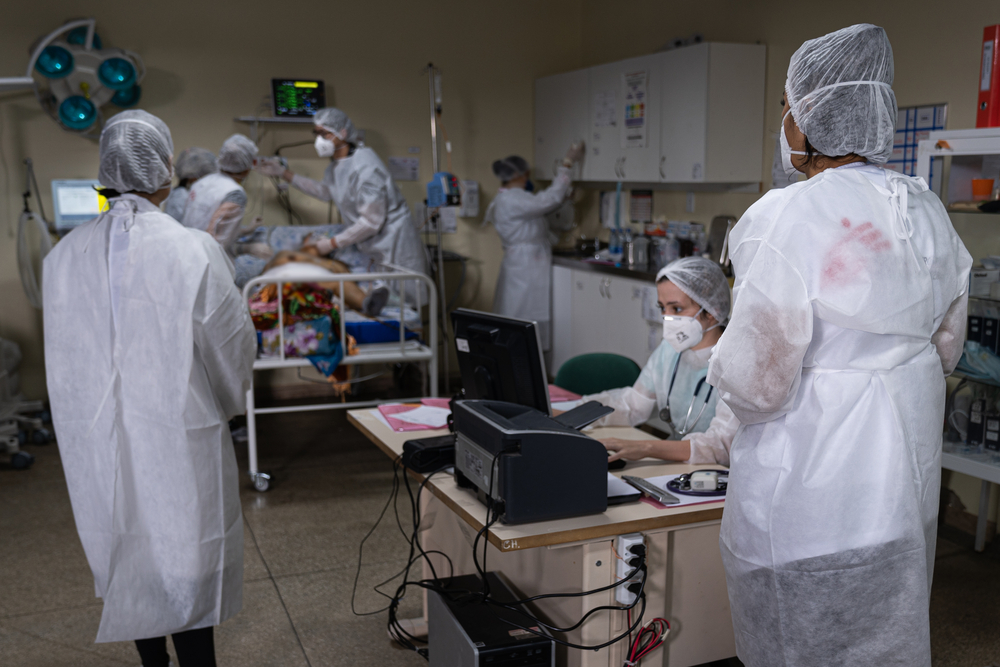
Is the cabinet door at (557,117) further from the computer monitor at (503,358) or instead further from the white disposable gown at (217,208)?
the computer monitor at (503,358)

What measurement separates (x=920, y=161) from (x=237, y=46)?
13.2 ft

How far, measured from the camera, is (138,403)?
1944 mm

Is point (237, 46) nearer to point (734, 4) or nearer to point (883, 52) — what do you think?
point (734, 4)

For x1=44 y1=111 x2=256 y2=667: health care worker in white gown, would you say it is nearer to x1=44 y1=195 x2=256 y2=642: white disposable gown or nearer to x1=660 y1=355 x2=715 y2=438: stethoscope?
x1=44 y1=195 x2=256 y2=642: white disposable gown

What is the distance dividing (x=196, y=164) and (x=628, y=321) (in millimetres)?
2459

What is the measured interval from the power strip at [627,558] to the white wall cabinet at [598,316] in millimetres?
2771

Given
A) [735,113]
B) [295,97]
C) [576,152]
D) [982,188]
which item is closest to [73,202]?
[295,97]

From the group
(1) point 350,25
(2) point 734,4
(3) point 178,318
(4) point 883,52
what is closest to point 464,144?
(1) point 350,25

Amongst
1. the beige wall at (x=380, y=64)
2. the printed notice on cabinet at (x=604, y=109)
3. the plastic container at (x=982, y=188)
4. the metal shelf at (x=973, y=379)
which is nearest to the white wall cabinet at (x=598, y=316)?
the beige wall at (x=380, y=64)

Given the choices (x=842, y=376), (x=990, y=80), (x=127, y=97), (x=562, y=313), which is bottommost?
(x=562, y=313)

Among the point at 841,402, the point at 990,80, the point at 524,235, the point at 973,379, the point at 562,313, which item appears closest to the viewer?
the point at 841,402

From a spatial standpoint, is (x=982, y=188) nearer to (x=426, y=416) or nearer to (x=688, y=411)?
(x=688, y=411)

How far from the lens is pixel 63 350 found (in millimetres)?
1960

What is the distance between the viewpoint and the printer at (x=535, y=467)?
63.6 inches
